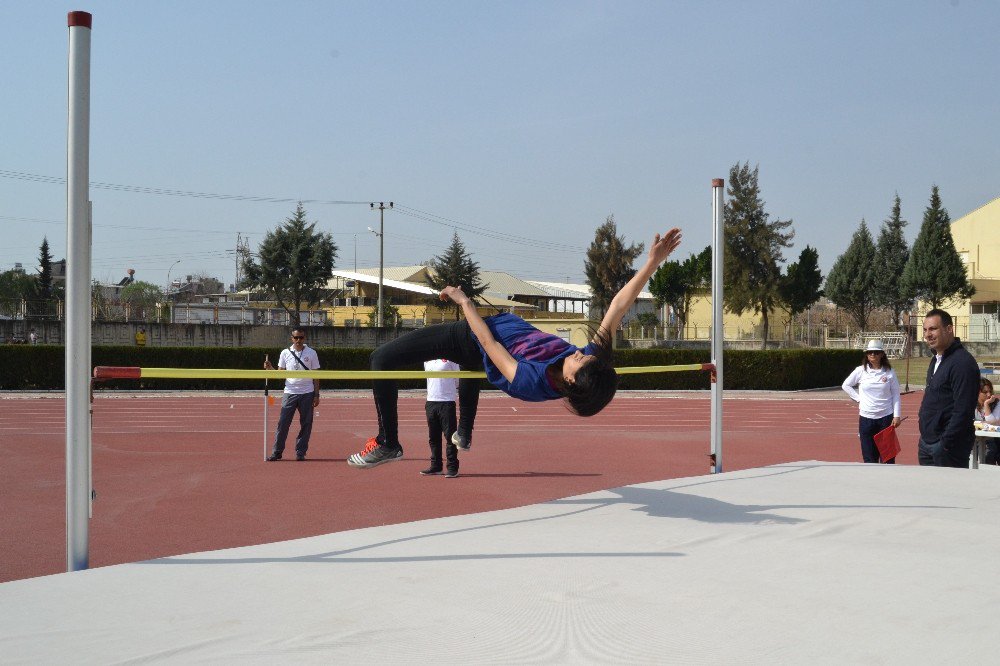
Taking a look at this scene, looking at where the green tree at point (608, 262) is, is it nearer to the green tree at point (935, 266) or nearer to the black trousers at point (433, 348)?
the green tree at point (935, 266)

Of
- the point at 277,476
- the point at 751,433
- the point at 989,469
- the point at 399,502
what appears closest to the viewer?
the point at 989,469

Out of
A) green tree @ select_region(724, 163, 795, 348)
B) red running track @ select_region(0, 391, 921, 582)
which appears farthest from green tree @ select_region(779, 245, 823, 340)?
red running track @ select_region(0, 391, 921, 582)

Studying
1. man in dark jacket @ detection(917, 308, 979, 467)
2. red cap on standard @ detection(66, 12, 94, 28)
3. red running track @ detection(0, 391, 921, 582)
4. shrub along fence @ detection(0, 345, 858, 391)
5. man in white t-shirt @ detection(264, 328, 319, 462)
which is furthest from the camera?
shrub along fence @ detection(0, 345, 858, 391)

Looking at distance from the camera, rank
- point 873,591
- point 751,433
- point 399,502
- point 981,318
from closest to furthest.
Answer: point 873,591, point 399,502, point 751,433, point 981,318

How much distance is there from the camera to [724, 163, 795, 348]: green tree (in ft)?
153

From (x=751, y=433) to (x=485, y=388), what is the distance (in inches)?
523

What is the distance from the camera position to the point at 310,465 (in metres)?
10.5

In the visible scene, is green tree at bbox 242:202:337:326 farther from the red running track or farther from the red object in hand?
the red object in hand

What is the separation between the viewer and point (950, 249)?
4784 centimetres

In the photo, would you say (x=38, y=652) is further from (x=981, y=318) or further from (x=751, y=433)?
(x=981, y=318)

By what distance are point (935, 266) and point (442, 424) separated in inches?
1789

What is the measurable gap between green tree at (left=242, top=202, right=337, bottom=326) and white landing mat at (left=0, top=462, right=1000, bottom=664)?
1663 inches

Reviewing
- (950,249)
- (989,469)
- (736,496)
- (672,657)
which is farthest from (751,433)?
(950,249)

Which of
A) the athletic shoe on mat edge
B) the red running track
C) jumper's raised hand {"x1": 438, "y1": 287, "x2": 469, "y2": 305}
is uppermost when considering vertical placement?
jumper's raised hand {"x1": 438, "y1": 287, "x2": 469, "y2": 305}
